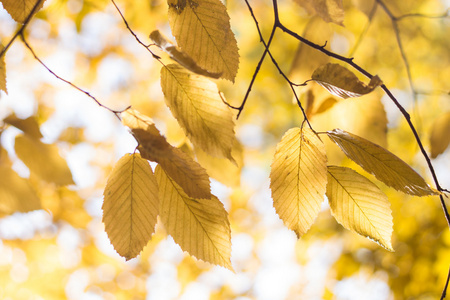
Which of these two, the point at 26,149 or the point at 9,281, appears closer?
the point at 26,149

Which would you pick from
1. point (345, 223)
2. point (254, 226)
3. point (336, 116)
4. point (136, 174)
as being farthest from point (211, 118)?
point (254, 226)

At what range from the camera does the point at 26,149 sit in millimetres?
759

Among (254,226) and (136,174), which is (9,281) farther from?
(136,174)

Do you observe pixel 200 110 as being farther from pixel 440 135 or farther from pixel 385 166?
pixel 440 135

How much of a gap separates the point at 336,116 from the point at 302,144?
0.41 metres

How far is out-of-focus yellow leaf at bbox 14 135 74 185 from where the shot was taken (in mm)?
754

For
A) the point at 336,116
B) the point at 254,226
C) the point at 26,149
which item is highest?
the point at 254,226

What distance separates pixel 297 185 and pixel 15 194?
61 cm

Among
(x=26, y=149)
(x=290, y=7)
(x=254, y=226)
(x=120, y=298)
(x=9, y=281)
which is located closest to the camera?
(x=26, y=149)

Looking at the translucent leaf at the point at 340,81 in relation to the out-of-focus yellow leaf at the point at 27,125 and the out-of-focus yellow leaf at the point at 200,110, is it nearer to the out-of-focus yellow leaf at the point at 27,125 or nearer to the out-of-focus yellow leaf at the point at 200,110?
the out-of-focus yellow leaf at the point at 200,110

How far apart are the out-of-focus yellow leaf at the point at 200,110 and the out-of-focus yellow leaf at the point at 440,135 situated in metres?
0.54

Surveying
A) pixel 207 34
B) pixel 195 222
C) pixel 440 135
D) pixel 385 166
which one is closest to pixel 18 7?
pixel 207 34

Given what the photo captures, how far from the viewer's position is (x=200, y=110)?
17.0 inches

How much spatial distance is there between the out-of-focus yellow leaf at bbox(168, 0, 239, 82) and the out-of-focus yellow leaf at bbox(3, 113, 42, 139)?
1.57ft
